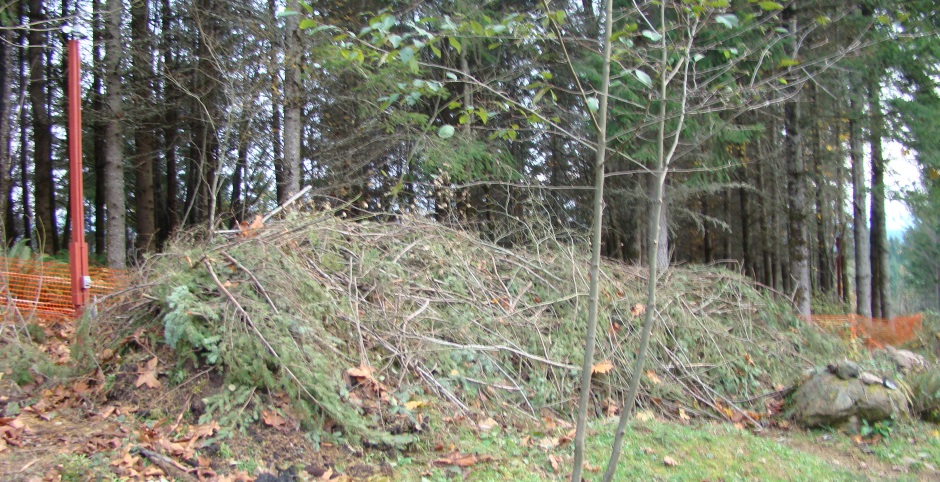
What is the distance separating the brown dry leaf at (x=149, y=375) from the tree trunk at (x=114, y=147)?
252 inches

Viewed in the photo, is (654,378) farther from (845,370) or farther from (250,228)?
(250,228)

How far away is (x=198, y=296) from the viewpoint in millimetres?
5496

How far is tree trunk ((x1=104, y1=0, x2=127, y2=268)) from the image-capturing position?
1074 cm

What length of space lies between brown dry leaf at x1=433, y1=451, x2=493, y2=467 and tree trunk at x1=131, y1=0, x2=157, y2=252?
716 cm

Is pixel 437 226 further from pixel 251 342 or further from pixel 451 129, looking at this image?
pixel 451 129

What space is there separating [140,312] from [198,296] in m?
0.67

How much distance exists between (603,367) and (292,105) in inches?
279

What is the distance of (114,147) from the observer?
1097cm

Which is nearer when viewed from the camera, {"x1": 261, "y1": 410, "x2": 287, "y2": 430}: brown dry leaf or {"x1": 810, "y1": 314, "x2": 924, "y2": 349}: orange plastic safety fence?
{"x1": 261, "y1": 410, "x2": 287, "y2": 430}: brown dry leaf

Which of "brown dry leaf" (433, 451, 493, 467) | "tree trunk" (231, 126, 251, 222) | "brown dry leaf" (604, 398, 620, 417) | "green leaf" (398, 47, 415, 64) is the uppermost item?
"tree trunk" (231, 126, 251, 222)

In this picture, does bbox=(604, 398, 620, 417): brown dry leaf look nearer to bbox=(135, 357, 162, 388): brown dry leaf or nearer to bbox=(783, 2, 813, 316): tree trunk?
bbox=(135, 357, 162, 388): brown dry leaf

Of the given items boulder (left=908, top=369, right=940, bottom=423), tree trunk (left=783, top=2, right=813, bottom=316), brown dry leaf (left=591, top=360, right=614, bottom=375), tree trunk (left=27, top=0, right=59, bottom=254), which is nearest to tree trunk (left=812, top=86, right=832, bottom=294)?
tree trunk (left=783, top=2, right=813, bottom=316)

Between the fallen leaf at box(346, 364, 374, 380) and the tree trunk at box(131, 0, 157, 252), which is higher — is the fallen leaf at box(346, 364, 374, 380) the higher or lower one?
the lower one

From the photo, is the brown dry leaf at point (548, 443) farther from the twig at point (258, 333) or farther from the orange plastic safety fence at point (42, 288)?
the orange plastic safety fence at point (42, 288)
